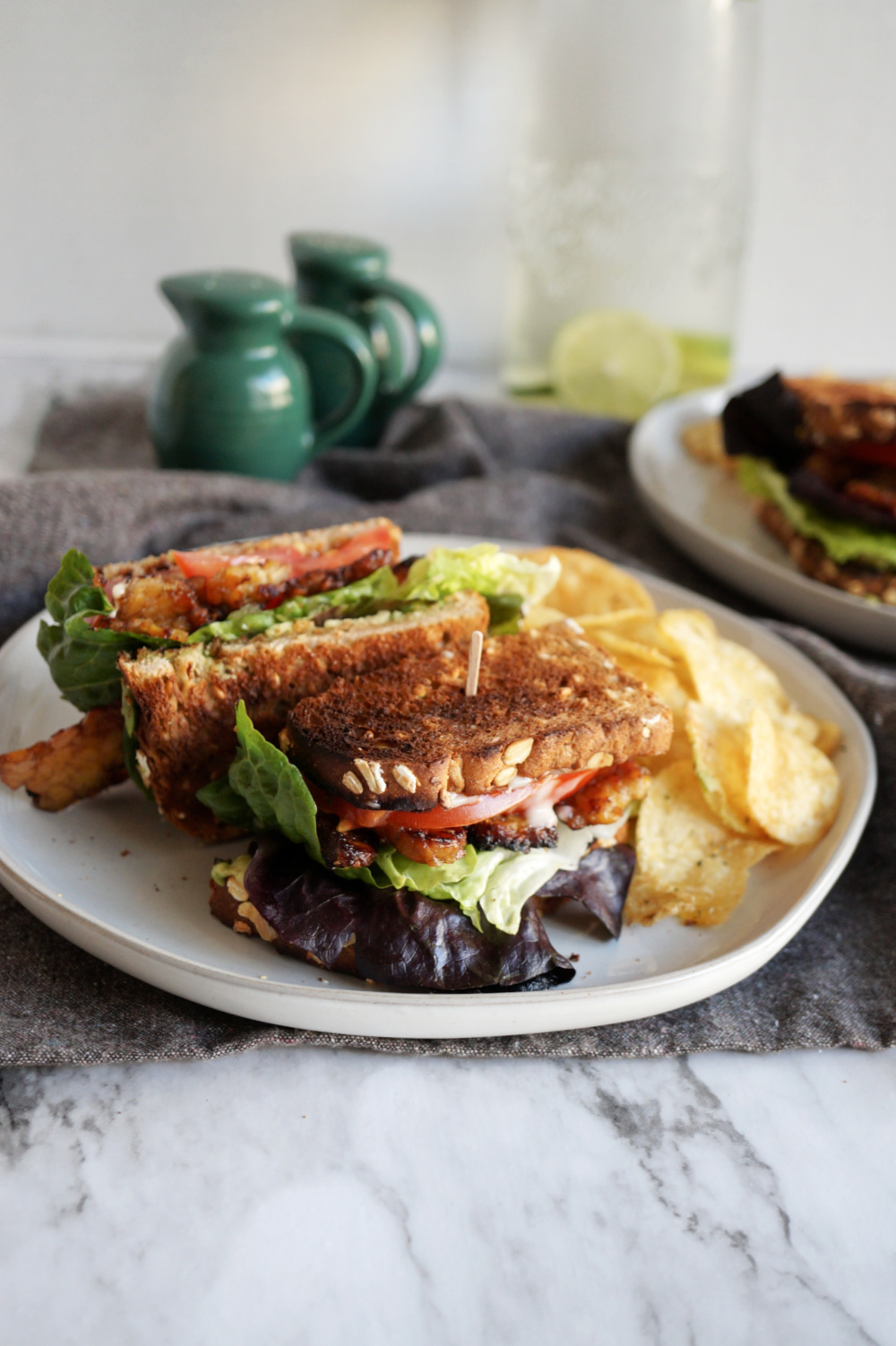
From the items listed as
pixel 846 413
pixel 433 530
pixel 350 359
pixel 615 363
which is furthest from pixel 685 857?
pixel 615 363

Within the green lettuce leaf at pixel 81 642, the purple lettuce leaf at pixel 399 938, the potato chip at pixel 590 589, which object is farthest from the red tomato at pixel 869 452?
the green lettuce leaf at pixel 81 642

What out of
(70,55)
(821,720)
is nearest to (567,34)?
(70,55)

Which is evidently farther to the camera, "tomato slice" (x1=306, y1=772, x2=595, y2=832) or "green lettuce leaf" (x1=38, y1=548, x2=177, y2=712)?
"green lettuce leaf" (x1=38, y1=548, x2=177, y2=712)

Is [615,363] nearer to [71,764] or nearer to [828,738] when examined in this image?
[828,738]

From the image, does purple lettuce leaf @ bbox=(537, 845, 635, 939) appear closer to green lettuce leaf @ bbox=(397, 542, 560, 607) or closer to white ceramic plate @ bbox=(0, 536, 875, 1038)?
white ceramic plate @ bbox=(0, 536, 875, 1038)

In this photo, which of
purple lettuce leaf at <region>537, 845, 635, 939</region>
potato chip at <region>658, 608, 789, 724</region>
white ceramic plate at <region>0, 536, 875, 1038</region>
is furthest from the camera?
potato chip at <region>658, 608, 789, 724</region>

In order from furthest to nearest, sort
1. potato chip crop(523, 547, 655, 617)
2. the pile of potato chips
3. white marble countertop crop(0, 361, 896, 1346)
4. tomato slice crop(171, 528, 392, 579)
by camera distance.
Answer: potato chip crop(523, 547, 655, 617) < tomato slice crop(171, 528, 392, 579) < the pile of potato chips < white marble countertop crop(0, 361, 896, 1346)

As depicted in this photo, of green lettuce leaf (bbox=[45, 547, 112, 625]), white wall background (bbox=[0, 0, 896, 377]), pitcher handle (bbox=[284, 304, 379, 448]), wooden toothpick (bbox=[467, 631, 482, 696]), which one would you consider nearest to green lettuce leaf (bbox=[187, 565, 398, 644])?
green lettuce leaf (bbox=[45, 547, 112, 625])
